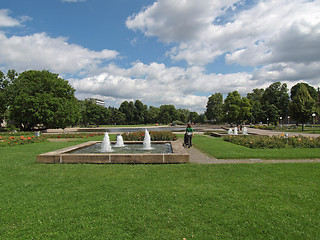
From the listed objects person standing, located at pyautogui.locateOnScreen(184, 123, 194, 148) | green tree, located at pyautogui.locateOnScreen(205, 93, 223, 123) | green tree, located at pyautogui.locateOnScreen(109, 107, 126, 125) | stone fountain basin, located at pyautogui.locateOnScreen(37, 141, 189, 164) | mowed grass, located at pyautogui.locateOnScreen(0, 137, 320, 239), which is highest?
green tree, located at pyautogui.locateOnScreen(205, 93, 223, 123)

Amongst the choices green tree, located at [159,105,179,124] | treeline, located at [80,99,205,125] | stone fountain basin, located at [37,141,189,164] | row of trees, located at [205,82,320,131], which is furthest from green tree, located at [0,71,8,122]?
green tree, located at [159,105,179,124]

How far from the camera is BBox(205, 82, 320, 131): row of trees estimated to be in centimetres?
3609

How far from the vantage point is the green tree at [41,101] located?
2702cm

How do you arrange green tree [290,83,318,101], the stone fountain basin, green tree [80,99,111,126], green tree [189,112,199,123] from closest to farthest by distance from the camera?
the stone fountain basin → green tree [290,83,318,101] → green tree [80,99,111,126] → green tree [189,112,199,123]

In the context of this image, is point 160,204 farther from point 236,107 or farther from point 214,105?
point 214,105

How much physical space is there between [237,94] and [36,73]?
1884 inches

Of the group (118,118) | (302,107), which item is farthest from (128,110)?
(302,107)

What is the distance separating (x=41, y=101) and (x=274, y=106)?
63.4 metres

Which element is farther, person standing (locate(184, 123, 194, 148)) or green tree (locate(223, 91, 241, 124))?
green tree (locate(223, 91, 241, 124))

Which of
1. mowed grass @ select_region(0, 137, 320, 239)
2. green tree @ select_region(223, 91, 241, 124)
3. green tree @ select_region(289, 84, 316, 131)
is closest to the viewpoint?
mowed grass @ select_region(0, 137, 320, 239)

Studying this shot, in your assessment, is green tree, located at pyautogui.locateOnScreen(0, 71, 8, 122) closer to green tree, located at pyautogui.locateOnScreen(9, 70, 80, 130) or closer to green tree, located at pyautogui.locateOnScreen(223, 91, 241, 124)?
green tree, located at pyautogui.locateOnScreen(9, 70, 80, 130)

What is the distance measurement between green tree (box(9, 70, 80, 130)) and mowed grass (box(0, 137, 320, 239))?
24177 millimetres

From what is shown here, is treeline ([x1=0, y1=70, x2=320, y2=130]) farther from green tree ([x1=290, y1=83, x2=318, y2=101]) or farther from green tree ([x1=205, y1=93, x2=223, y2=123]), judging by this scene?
green tree ([x1=205, y1=93, x2=223, y2=123])

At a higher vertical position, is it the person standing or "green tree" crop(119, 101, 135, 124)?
"green tree" crop(119, 101, 135, 124)
